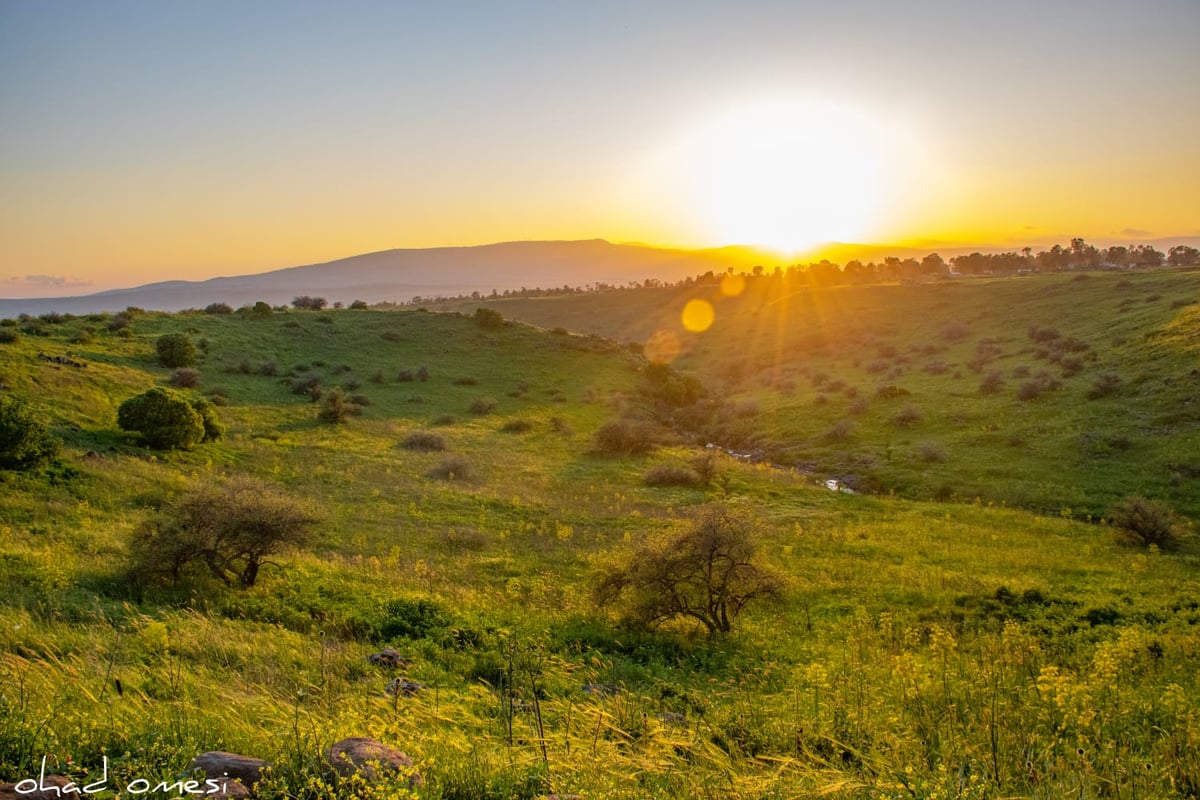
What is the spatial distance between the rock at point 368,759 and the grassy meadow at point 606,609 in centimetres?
13

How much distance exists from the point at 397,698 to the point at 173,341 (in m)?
51.8

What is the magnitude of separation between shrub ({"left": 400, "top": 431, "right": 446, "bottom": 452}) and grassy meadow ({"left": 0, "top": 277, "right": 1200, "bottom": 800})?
1.66 feet

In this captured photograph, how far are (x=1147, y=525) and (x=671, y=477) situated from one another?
1994 cm

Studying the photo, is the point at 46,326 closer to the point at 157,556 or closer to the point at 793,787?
the point at 157,556

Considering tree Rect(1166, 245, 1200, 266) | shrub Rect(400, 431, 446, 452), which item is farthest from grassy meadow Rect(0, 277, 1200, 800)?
tree Rect(1166, 245, 1200, 266)

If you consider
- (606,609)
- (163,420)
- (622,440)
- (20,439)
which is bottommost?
(622,440)

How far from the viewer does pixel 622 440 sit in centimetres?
4028

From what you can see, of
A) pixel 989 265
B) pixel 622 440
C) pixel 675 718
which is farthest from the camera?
pixel 989 265

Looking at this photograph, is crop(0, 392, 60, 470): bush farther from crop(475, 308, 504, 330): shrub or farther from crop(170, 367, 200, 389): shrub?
crop(475, 308, 504, 330): shrub

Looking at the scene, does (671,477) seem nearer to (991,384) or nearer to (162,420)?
(162,420)

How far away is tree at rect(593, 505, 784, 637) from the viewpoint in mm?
14383

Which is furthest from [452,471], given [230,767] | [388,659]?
[230,767]

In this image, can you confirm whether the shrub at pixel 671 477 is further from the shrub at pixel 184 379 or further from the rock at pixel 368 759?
the shrub at pixel 184 379

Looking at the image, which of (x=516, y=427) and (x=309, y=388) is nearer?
(x=516, y=427)
